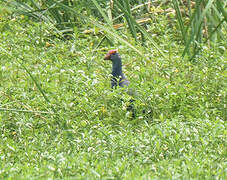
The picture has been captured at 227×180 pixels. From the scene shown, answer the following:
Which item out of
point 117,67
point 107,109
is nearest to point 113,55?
point 117,67

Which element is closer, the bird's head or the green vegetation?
the green vegetation

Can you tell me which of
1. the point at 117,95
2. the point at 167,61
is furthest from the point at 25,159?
the point at 167,61

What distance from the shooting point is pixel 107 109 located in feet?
18.3

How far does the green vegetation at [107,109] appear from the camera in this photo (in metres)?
3.73

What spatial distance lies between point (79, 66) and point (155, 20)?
185cm

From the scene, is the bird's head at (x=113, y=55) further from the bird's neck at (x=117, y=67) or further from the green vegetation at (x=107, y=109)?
the green vegetation at (x=107, y=109)

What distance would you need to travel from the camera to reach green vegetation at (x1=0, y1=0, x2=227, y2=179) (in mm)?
3727

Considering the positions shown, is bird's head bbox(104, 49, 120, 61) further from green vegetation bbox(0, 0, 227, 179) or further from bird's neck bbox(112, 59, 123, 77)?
green vegetation bbox(0, 0, 227, 179)

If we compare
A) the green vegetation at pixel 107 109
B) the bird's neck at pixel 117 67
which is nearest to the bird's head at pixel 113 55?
the bird's neck at pixel 117 67

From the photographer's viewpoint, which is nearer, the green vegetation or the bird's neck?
the green vegetation

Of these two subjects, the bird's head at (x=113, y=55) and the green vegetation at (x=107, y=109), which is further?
the bird's head at (x=113, y=55)

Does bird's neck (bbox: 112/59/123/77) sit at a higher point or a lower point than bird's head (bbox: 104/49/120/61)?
lower

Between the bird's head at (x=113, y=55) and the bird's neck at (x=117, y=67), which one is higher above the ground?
the bird's head at (x=113, y=55)

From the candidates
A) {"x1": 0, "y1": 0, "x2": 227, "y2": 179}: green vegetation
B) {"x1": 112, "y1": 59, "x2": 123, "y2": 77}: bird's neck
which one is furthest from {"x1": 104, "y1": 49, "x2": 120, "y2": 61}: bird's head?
{"x1": 0, "y1": 0, "x2": 227, "y2": 179}: green vegetation
